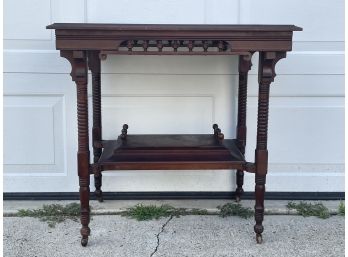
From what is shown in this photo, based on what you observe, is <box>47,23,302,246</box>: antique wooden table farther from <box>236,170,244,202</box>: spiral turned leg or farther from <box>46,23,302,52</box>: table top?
<box>236,170,244,202</box>: spiral turned leg

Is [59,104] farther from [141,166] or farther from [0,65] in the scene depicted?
[141,166]

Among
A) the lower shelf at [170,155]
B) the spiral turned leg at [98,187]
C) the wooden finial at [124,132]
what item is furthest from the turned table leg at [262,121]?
the spiral turned leg at [98,187]

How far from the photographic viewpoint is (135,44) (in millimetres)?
2258

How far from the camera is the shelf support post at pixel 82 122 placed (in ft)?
7.12

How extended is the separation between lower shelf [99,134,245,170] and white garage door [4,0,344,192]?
31cm

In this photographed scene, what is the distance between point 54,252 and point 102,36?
3.50ft

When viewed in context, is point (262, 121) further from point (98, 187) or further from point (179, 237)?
point (98, 187)

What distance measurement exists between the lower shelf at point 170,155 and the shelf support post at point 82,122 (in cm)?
11

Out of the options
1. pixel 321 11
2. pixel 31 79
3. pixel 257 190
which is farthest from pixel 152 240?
pixel 321 11

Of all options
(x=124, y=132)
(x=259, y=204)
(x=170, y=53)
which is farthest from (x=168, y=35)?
(x=259, y=204)

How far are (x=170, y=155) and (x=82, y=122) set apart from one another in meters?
0.49

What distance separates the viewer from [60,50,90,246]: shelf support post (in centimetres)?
217

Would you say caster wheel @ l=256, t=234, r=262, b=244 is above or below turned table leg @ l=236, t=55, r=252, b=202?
below

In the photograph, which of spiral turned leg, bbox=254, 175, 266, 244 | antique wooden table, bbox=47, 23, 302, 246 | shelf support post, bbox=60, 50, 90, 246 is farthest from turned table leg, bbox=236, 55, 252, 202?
shelf support post, bbox=60, 50, 90, 246
